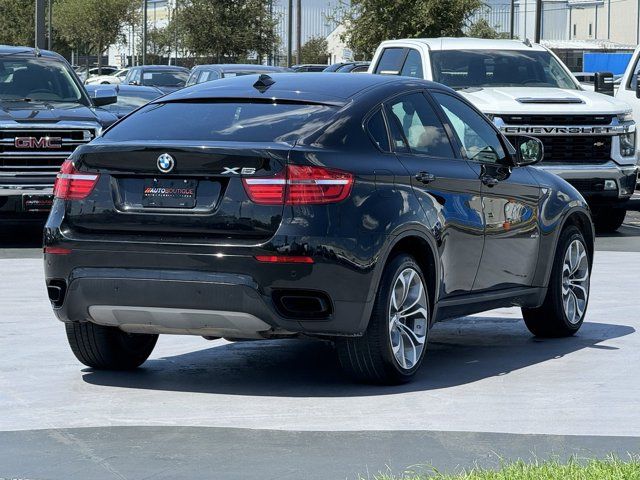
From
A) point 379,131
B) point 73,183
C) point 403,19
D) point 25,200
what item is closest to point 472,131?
point 379,131

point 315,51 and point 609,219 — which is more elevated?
point 315,51

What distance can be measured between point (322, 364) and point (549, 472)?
323cm

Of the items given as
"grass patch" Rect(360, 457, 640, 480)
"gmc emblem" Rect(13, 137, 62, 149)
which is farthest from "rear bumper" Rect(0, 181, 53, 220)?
"grass patch" Rect(360, 457, 640, 480)

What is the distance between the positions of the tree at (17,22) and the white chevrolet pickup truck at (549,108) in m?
77.9

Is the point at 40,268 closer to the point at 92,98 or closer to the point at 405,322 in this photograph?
the point at 92,98

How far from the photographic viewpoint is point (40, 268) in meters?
13.9

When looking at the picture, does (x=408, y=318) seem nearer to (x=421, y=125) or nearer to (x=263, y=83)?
(x=421, y=125)

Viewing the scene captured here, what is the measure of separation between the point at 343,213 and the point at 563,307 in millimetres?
2709

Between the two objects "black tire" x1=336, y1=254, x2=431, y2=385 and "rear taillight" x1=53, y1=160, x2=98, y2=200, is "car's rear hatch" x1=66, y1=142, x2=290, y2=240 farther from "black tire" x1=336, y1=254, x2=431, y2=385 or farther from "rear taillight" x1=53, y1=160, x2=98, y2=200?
"black tire" x1=336, y1=254, x2=431, y2=385

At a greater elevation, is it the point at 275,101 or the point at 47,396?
the point at 275,101

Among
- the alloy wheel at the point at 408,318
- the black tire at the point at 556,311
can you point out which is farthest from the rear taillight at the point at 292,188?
the black tire at the point at 556,311

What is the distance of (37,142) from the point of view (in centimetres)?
1577

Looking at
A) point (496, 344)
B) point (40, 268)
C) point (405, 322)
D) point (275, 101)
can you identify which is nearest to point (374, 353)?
point (405, 322)

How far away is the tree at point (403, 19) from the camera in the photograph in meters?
52.7
